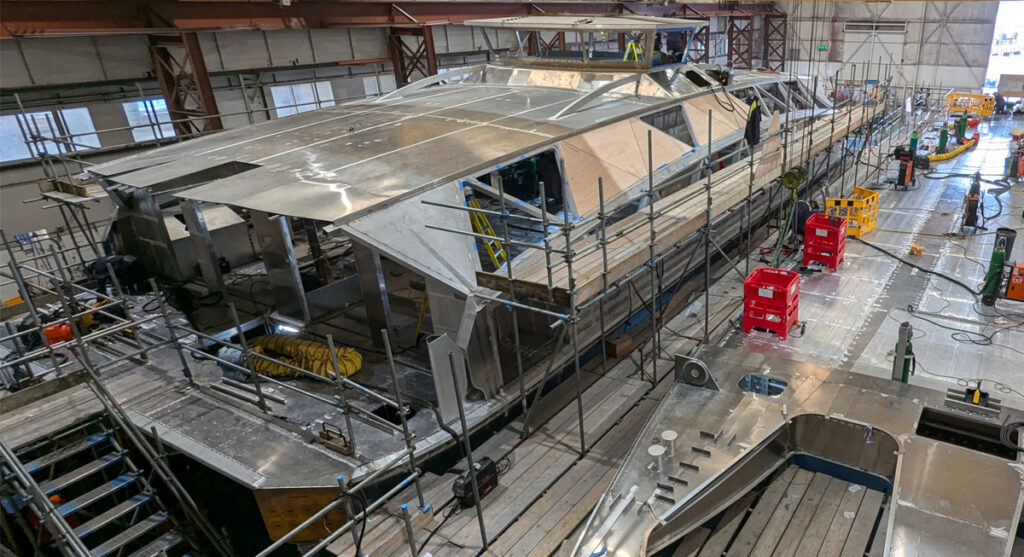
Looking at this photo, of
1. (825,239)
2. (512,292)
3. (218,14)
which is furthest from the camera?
(218,14)

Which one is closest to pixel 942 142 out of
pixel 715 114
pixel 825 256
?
pixel 825 256

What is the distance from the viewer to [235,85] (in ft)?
51.4

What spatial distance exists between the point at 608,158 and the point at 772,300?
3101mm

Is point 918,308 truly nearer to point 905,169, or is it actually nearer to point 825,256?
point 825,256

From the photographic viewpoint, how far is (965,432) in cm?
605

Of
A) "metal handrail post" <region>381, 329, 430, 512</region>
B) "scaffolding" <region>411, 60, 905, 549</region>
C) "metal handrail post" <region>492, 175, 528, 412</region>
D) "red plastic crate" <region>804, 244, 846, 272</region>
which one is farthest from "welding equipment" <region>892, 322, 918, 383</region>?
"metal handrail post" <region>381, 329, 430, 512</region>

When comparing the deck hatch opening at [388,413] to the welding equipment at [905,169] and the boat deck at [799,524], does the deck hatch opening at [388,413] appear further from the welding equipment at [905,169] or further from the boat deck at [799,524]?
A: the welding equipment at [905,169]

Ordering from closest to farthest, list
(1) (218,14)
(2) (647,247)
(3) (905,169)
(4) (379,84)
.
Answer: (2) (647,247)
(1) (218,14)
(3) (905,169)
(4) (379,84)

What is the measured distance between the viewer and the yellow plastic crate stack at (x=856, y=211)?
12148mm

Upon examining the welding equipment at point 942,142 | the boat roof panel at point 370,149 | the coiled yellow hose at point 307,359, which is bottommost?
the welding equipment at point 942,142

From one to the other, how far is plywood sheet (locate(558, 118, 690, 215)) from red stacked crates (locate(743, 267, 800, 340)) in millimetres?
2212

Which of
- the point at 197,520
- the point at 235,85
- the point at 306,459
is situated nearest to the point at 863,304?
the point at 306,459

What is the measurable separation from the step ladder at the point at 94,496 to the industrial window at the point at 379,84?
44.0 feet

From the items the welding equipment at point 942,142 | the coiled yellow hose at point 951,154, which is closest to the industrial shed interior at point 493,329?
the coiled yellow hose at point 951,154
